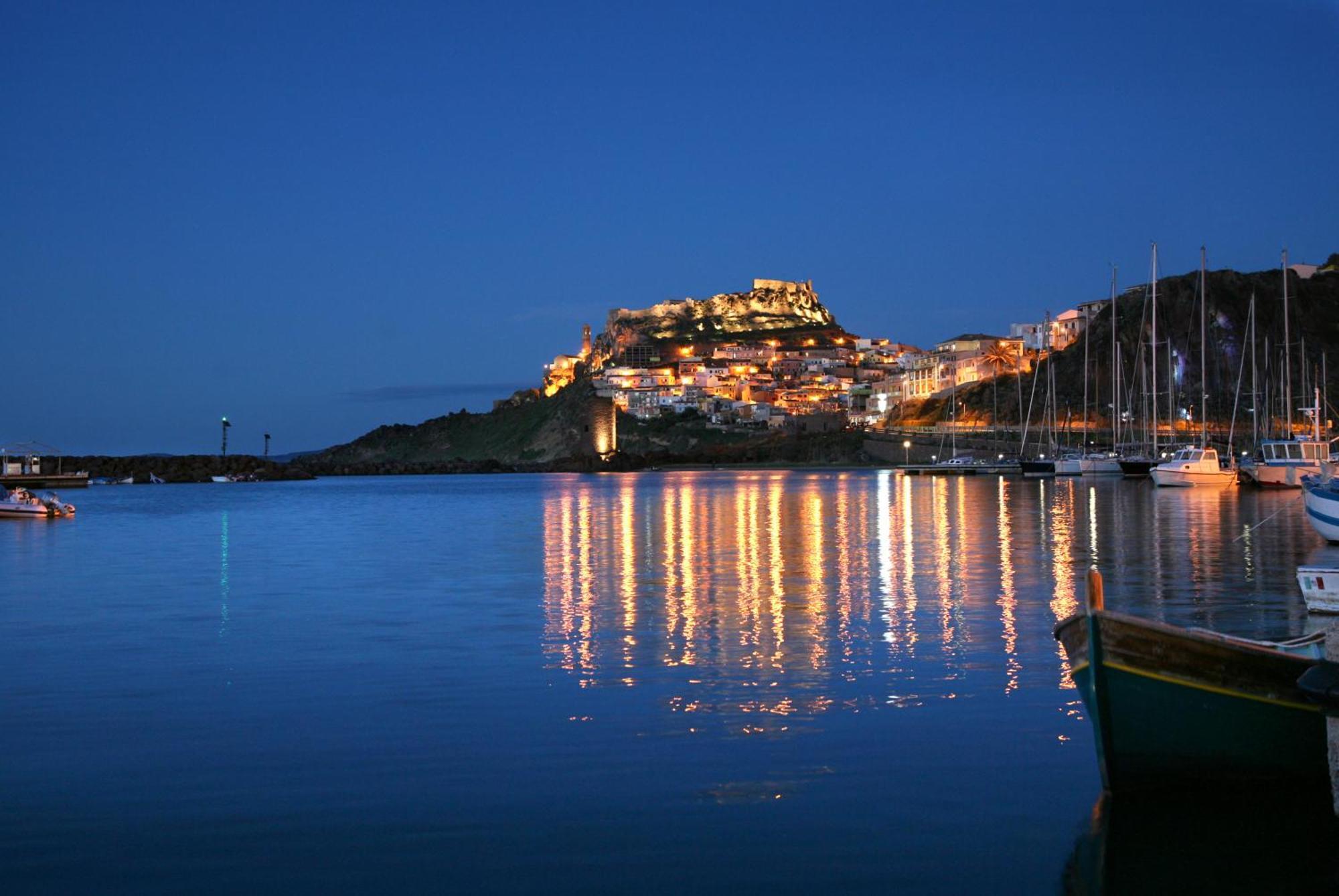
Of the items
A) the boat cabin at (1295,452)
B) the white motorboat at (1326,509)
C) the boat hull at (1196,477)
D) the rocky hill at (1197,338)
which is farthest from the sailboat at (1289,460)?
the rocky hill at (1197,338)

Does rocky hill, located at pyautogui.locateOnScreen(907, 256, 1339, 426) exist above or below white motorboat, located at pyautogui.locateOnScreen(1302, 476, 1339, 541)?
above

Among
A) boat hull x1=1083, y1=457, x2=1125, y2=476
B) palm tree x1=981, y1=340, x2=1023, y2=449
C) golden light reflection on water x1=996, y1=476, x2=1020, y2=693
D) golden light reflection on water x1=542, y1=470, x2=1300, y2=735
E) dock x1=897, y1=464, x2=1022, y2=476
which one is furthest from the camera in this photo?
palm tree x1=981, y1=340, x2=1023, y2=449

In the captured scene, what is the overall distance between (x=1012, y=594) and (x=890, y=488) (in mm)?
63194

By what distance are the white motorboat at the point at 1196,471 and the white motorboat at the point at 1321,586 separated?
5635 cm

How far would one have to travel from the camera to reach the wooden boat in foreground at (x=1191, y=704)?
348 inches

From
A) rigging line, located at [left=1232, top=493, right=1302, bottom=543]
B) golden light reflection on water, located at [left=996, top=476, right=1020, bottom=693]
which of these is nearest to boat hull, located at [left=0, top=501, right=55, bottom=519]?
golden light reflection on water, located at [left=996, top=476, right=1020, bottom=693]

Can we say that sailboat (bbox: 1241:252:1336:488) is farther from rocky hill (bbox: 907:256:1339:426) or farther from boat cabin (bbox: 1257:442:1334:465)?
rocky hill (bbox: 907:256:1339:426)

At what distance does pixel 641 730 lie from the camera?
1184cm

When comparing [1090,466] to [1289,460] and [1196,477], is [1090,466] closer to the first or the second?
[1196,477]

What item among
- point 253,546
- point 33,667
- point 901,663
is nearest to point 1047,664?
point 901,663

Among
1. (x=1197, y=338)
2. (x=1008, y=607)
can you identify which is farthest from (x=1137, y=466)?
(x=1197, y=338)

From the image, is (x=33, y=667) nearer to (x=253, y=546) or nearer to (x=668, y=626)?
(x=668, y=626)

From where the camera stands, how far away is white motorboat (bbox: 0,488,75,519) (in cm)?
5744

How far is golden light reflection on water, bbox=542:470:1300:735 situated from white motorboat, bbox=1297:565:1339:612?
208 cm
